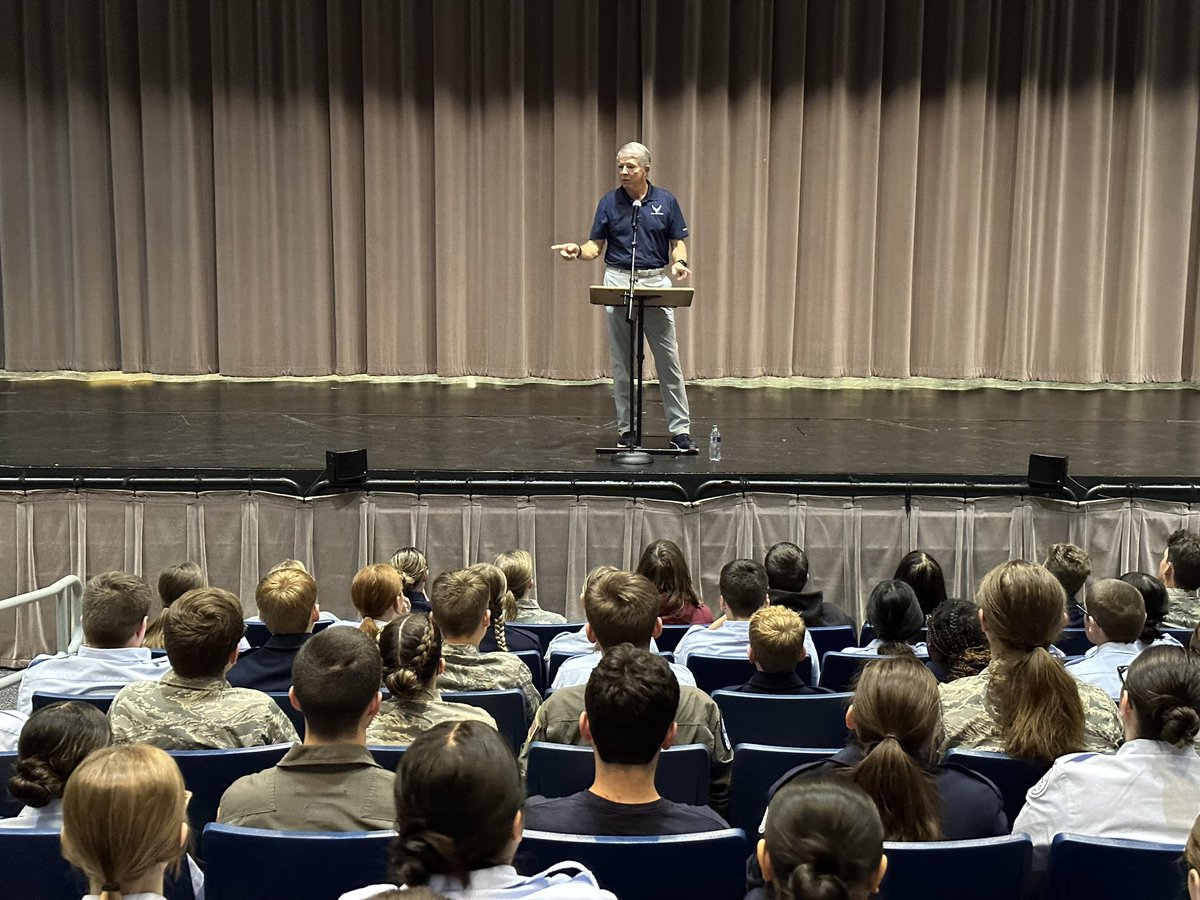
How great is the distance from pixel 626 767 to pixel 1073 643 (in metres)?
2.51

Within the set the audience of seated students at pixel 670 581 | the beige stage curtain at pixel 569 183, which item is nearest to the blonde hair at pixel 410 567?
the audience of seated students at pixel 670 581

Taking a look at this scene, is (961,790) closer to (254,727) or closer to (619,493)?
(254,727)

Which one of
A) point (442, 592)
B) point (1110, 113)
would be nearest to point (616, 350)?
point (442, 592)

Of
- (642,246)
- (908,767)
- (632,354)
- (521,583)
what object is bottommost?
(521,583)

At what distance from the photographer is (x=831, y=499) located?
570cm

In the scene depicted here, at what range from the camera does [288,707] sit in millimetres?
3189

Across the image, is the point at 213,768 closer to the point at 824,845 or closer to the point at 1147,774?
the point at 824,845

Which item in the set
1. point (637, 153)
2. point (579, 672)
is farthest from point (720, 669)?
point (637, 153)

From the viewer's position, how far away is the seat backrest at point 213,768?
2590mm

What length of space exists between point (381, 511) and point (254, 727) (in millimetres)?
2890

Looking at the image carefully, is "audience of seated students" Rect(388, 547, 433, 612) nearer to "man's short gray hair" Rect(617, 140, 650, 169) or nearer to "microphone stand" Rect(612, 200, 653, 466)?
"microphone stand" Rect(612, 200, 653, 466)

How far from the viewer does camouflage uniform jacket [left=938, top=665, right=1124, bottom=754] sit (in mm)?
2777

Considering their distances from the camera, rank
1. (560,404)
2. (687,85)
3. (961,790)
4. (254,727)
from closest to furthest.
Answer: (961,790) < (254,727) < (560,404) < (687,85)

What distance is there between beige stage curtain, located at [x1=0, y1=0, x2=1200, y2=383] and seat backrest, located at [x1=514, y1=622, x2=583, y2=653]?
5.93m
